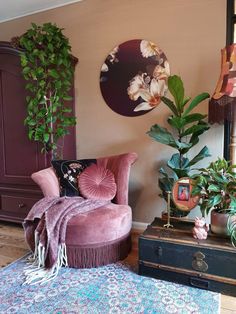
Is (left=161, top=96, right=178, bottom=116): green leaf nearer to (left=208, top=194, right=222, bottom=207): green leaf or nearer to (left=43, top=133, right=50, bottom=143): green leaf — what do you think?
(left=208, top=194, right=222, bottom=207): green leaf

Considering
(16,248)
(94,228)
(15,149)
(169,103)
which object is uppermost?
(169,103)

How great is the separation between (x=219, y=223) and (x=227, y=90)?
96cm

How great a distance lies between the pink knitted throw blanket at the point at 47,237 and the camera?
1.81m

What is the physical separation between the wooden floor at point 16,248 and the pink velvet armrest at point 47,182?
0.59 m

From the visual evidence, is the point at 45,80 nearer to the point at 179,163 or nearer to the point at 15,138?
the point at 15,138

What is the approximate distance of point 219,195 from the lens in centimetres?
163

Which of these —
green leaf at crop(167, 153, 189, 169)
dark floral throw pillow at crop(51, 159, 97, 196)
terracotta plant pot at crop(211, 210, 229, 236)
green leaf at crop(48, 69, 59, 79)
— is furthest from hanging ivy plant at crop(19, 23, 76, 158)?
terracotta plant pot at crop(211, 210, 229, 236)

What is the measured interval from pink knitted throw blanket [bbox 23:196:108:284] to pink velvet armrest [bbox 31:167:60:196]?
18 centimetres

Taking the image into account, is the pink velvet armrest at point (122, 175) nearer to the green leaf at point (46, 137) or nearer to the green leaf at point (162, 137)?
the green leaf at point (162, 137)

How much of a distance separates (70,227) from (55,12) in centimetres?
258

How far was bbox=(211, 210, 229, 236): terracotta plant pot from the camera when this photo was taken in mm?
1676

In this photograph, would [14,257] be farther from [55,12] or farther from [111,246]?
[55,12]

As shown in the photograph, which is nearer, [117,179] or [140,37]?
[117,179]

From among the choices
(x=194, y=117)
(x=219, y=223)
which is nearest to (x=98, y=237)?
(x=219, y=223)
